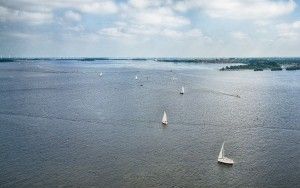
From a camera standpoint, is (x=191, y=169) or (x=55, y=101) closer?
(x=191, y=169)

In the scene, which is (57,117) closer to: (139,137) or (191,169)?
(139,137)

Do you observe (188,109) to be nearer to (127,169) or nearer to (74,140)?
(74,140)

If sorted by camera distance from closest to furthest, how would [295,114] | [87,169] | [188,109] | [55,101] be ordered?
[87,169], [295,114], [188,109], [55,101]

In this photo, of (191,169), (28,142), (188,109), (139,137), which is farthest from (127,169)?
(188,109)

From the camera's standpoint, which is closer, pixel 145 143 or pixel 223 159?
pixel 223 159

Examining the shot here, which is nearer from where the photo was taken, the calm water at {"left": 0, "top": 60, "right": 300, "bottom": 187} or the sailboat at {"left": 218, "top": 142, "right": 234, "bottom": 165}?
the calm water at {"left": 0, "top": 60, "right": 300, "bottom": 187}

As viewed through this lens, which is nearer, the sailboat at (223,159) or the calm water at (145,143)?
the calm water at (145,143)

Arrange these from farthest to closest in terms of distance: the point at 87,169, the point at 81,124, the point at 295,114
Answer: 1. the point at 295,114
2. the point at 81,124
3. the point at 87,169

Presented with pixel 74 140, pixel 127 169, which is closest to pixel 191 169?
pixel 127 169

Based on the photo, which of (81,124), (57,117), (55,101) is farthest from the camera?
(55,101)
